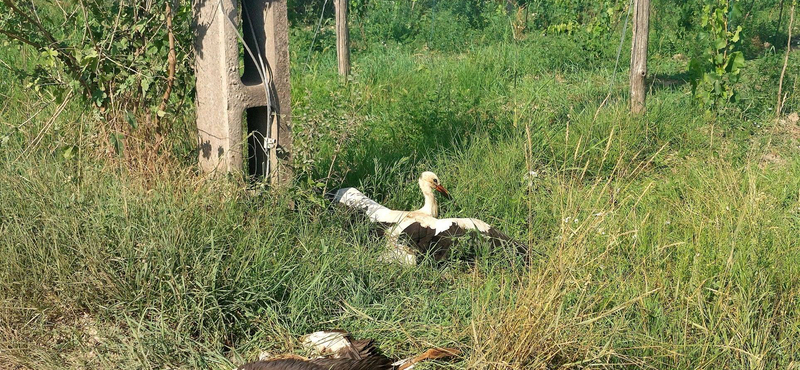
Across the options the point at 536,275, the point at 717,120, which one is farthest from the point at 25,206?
the point at 717,120

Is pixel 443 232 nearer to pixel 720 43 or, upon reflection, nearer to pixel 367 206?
pixel 367 206

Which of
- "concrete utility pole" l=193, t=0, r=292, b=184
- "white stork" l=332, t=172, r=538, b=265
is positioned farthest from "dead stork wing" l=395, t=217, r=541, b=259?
"concrete utility pole" l=193, t=0, r=292, b=184

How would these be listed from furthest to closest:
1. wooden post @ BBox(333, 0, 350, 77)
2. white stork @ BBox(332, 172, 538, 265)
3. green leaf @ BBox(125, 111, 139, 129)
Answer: wooden post @ BBox(333, 0, 350, 77), white stork @ BBox(332, 172, 538, 265), green leaf @ BBox(125, 111, 139, 129)

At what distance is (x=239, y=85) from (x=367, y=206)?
1031 millimetres

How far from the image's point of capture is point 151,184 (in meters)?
4.48

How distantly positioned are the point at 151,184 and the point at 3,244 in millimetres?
877

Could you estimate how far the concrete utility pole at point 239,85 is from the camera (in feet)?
14.4

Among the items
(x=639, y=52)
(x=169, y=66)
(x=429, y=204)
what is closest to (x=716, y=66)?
(x=639, y=52)

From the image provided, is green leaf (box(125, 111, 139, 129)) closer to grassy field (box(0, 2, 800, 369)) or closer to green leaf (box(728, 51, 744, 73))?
grassy field (box(0, 2, 800, 369))

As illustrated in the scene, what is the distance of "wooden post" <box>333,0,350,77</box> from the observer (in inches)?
314

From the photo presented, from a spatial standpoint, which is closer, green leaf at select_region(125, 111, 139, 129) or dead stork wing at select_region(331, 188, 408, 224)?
green leaf at select_region(125, 111, 139, 129)

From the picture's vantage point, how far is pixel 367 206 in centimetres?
491

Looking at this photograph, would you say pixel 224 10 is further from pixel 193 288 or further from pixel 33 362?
pixel 33 362

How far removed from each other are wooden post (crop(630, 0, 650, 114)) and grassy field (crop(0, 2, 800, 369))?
1.38 meters
